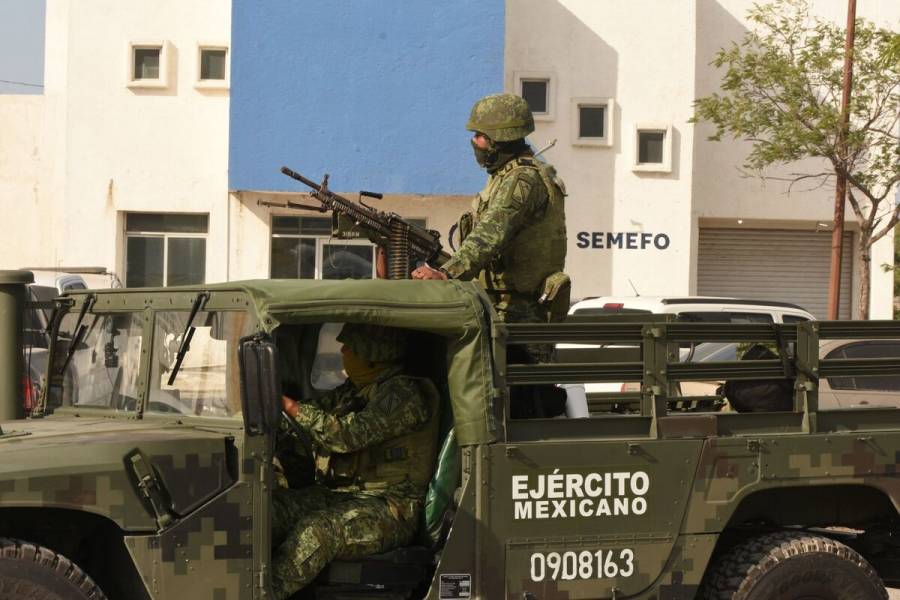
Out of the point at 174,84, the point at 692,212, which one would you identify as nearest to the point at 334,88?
the point at 174,84

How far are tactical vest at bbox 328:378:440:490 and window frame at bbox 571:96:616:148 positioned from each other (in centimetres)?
1947

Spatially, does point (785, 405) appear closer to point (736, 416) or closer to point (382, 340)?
point (736, 416)

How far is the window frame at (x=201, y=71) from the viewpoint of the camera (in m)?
23.9

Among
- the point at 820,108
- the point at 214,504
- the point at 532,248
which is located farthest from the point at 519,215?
the point at 820,108

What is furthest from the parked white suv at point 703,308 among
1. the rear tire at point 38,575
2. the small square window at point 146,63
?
the small square window at point 146,63

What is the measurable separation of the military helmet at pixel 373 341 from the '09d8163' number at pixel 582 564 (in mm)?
930

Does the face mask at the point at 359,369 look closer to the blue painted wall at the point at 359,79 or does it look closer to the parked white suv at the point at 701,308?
the parked white suv at the point at 701,308

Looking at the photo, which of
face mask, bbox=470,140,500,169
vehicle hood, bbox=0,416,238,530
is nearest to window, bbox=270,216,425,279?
face mask, bbox=470,140,500,169

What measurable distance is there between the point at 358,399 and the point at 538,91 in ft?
65.1

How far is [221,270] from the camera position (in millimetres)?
23969

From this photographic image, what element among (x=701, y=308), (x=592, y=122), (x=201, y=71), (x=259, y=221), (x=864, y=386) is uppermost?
(x=201, y=71)

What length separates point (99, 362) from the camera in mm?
5141

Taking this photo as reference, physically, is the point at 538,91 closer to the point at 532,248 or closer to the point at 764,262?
the point at 764,262

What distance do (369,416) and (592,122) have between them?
2002 cm
